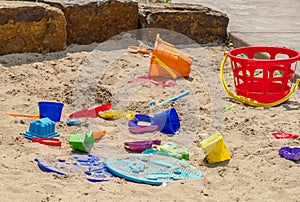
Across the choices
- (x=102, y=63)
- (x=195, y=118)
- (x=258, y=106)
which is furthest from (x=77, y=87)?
(x=258, y=106)

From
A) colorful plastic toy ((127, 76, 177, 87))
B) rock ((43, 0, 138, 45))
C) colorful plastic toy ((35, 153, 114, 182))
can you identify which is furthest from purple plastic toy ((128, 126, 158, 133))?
rock ((43, 0, 138, 45))

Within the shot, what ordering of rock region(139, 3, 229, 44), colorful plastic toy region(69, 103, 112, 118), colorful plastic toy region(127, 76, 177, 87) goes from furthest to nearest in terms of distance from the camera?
1. rock region(139, 3, 229, 44)
2. colorful plastic toy region(127, 76, 177, 87)
3. colorful plastic toy region(69, 103, 112, 118)

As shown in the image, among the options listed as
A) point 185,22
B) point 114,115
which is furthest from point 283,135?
point 185,22

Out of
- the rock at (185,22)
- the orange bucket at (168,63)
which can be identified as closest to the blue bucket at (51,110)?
the orange bucket at (168,63)

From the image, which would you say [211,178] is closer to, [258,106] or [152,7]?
[258,106]

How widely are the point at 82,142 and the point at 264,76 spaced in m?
1.68

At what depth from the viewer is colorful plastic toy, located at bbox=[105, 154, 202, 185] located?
10.7 ft

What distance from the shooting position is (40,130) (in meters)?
3.75

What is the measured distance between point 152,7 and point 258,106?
2069 mm

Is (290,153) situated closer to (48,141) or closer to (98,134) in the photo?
(98,134)

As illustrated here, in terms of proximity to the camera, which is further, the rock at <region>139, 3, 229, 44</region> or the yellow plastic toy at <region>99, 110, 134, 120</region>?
the rock at <region>139, 3, 229, 44</region>

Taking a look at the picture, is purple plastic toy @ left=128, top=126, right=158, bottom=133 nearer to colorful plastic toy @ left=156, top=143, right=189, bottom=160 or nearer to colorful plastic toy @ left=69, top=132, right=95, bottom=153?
colorful plastic toy @ left=156, top=143, right=189, bottom=160

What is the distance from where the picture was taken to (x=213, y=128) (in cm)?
411

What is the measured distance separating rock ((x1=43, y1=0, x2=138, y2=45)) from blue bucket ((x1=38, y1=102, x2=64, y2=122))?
5.93 ft
